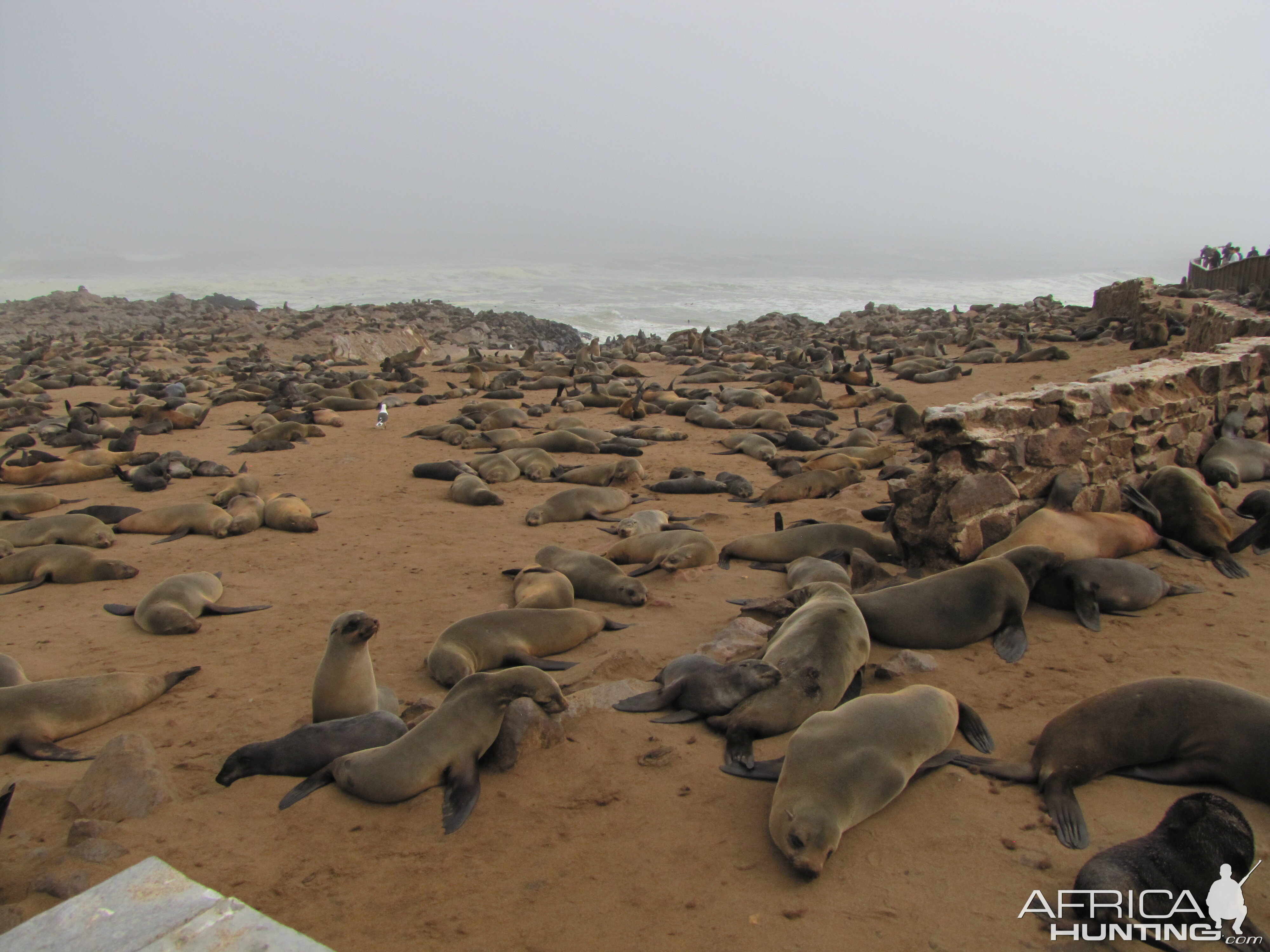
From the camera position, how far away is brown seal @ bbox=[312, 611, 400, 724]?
3662 mm

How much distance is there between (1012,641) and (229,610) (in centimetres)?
475

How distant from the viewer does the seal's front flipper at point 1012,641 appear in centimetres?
403

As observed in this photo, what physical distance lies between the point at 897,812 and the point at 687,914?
0.89 meters

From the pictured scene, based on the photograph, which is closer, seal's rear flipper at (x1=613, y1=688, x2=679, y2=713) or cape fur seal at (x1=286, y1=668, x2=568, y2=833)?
cape fur seal at (x1=286, y1=668, x2=568, y2=833)

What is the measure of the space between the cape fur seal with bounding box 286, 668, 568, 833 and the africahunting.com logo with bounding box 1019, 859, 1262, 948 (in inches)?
79.4

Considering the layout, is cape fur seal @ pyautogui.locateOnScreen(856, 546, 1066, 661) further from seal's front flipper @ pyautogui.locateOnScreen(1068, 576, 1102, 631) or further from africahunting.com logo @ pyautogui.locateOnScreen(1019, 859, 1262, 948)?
africahunting.com logo @ pyautogui.locateOnScreen(1019, 859, 1262, 948)

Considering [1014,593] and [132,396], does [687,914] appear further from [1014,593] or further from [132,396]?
[132,396]

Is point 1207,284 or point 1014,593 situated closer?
point 1014,593

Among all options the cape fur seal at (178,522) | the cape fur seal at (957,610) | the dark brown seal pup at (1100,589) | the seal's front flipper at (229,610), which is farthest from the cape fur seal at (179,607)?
the dark brown seal pup at (1100,589)

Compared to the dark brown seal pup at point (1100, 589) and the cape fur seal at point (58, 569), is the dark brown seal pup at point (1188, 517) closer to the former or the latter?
the dark brown seal pup at point (1100, 589)

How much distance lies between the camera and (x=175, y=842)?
9.39ft

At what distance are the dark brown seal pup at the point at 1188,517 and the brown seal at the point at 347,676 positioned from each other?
5112mm

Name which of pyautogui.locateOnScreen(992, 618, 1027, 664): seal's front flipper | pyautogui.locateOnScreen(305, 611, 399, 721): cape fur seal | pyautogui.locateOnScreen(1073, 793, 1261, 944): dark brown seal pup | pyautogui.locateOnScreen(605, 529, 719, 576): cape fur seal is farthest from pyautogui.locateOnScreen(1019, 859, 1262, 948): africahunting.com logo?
pyautogui.locateOnScreen(605, 529, 719, 576): cape fur seal

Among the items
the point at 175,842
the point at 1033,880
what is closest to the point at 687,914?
the point at 1033,880
